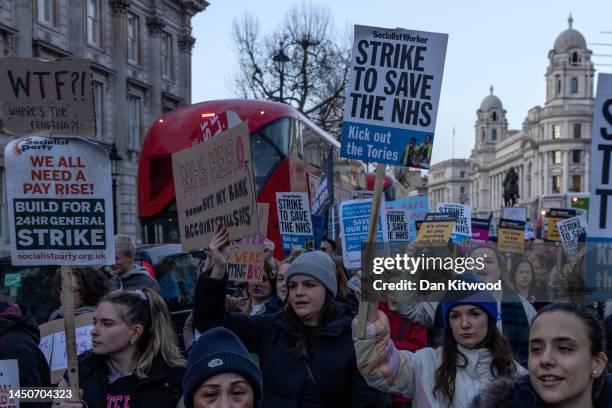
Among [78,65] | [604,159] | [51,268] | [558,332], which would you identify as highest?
[78,65]

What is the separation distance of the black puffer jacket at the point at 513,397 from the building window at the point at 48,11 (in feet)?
78.5

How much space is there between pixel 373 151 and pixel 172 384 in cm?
153

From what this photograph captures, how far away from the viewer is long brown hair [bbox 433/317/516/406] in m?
3.46

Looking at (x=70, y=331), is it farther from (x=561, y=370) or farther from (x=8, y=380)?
(x=561, y=370)

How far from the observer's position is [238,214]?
4270mm

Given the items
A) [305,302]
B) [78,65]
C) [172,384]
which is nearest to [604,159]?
[305,302]

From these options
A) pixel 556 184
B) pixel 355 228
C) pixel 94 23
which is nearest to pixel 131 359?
pixel 355 228

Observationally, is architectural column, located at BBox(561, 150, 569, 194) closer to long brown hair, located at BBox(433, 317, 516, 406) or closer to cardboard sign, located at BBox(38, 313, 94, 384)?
cardboard sign, located at BBox(38, 313, 94, 384)

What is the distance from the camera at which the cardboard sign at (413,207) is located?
1120 centimetres

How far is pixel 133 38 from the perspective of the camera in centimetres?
3097

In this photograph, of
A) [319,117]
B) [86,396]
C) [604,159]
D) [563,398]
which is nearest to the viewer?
[563,398]

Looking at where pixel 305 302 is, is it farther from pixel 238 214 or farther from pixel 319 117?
pixel 319 117

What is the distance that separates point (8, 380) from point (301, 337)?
1215mm

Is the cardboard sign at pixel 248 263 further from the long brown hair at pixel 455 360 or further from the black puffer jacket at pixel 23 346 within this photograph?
the long brown hair at pixel 455 360
